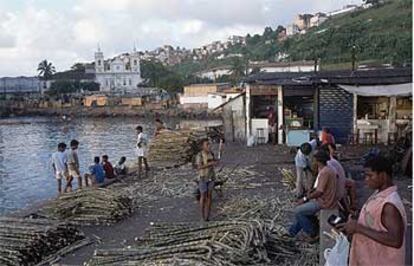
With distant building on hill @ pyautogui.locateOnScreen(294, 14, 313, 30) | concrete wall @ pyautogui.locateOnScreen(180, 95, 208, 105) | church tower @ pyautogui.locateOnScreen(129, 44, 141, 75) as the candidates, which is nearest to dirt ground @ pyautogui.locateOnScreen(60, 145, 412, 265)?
concrete wall @ pyautogui.locateOnScreen(180, 95, 208, 105)

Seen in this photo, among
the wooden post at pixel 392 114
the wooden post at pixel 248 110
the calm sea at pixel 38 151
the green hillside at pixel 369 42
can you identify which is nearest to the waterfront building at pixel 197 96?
the calm sea at pixel 38 151

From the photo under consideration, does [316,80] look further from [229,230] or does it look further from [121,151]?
[121,151]

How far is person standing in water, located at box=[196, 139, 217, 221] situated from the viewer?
974 centimetres

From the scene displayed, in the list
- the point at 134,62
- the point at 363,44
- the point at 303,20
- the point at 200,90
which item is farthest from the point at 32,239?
the point at 303,20

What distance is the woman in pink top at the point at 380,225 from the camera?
3705 mm

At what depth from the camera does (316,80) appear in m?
21.3

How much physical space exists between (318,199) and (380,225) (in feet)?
11.4

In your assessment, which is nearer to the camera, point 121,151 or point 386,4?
point 121,151

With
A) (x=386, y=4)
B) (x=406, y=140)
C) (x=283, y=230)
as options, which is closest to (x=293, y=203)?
(x=283, y=230)

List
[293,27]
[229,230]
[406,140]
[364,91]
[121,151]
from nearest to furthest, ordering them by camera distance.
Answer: [229,230]
[406,140]
[364,91]
[121,151]
[293,27]

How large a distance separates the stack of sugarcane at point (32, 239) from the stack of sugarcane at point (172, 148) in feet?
33.7

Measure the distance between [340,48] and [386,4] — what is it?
35192 millimetres

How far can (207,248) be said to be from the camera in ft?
23.8

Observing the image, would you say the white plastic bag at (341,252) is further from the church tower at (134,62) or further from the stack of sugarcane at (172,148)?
the church tower at (134,62)
